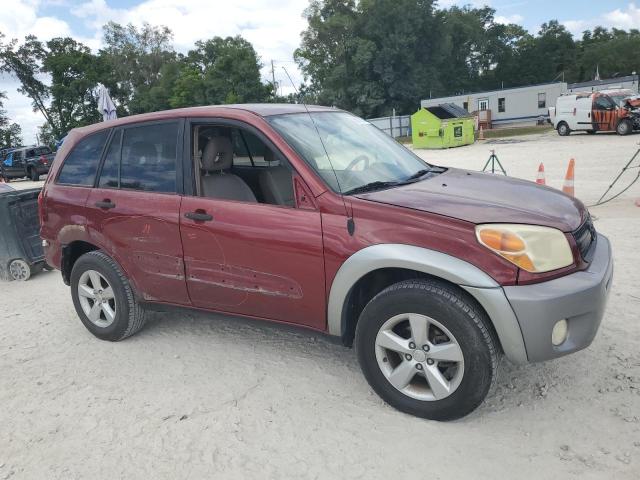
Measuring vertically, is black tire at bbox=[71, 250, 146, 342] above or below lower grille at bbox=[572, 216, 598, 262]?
below

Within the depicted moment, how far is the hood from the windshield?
202 millimetres

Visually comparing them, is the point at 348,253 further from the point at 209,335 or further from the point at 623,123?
the point at 623,123

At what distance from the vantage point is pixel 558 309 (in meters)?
2.59

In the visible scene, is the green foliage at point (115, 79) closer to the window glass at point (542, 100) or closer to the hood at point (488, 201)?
the window glass at point (542, 100)

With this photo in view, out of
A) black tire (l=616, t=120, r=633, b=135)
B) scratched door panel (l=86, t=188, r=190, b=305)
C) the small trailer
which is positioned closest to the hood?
scratched door panel (l=86, t=188, r=190, b=305)

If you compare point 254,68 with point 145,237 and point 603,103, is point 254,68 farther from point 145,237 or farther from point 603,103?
point 145,237

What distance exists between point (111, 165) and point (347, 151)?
6.29ft

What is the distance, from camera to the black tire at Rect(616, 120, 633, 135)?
21.1m

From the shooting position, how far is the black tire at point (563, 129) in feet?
77.6

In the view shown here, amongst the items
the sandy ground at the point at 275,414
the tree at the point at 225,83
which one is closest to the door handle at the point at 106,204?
the sandy ground at the point at 275,414

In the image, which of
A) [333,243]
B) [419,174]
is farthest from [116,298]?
[419,174]

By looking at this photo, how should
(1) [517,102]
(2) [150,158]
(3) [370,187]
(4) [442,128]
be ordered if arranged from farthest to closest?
(1) [517,102] → (4) [442,128] → (2) [150,158] → (3) [370,187]

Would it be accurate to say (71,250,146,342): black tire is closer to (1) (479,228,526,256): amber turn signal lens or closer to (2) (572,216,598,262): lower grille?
(1) (479,228,526,256): amber turn signal lens

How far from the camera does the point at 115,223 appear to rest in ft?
13.1
